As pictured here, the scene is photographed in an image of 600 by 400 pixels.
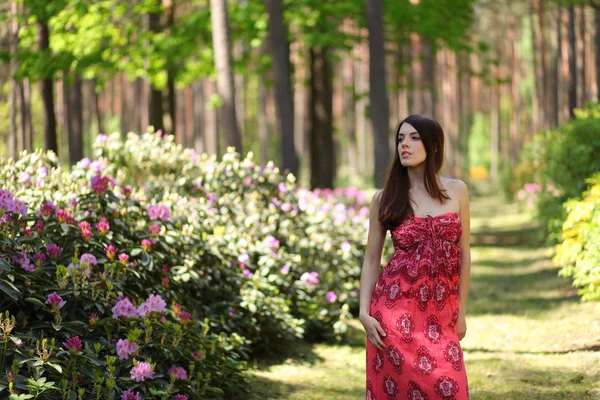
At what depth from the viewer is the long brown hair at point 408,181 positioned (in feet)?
12.5

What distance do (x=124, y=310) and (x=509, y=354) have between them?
4135 millimetres

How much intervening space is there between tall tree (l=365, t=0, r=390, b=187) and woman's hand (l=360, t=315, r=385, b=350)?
30.7 ft

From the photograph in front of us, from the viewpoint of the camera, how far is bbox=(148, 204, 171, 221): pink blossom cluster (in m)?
6.25

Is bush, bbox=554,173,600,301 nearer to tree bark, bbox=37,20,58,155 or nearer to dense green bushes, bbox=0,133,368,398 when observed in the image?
dense green bushes, bbox=0,133,368,398

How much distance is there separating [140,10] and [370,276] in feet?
43.1

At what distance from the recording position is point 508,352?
759cm

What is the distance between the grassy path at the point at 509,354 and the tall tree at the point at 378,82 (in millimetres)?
2814

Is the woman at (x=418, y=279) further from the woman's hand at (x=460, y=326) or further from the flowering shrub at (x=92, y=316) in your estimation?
the flowering shrub at (x=92, y=316)

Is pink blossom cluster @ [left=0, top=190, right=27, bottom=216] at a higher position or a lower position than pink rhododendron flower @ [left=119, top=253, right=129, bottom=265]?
higher

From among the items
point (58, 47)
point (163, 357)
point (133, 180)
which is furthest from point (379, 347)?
point (58, 47)

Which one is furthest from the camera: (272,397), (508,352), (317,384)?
(508,352)

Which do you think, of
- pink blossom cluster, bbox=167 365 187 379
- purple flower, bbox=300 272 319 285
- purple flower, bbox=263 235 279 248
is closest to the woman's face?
pink blossom cluster, bbox=167 365 187 379

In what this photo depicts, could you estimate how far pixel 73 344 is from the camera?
4355 millimetres

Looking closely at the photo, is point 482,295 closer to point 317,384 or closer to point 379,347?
point 317,384
